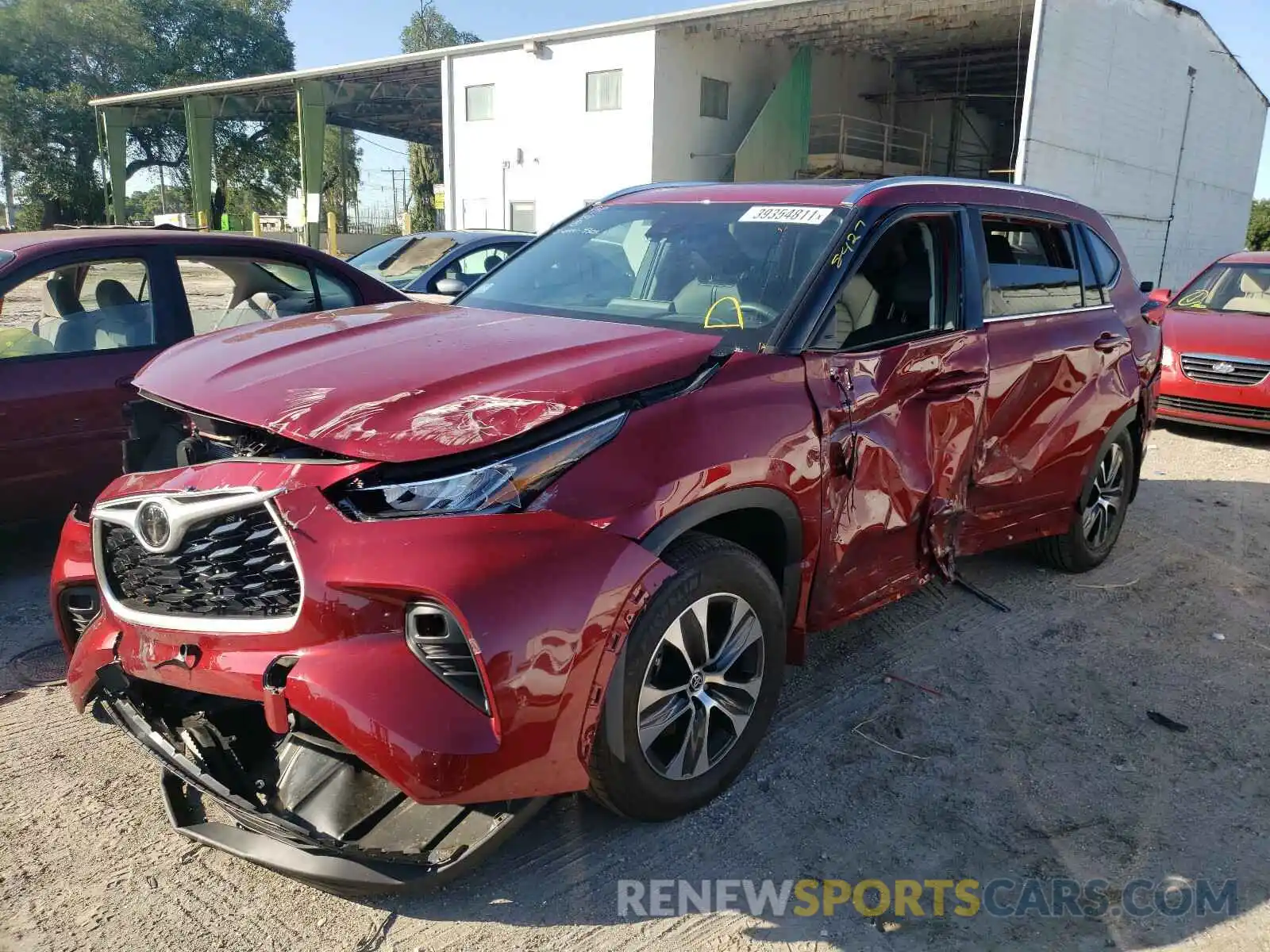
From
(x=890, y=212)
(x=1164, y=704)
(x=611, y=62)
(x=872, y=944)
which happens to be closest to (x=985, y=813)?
(x=872, y=944)

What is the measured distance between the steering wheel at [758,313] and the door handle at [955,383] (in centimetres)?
75

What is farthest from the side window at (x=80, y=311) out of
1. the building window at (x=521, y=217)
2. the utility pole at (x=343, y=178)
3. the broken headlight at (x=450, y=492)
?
the utility pole at (x=343, y=178)

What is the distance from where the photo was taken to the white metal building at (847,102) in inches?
794

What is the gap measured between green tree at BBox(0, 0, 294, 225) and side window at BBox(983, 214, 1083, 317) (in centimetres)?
4609

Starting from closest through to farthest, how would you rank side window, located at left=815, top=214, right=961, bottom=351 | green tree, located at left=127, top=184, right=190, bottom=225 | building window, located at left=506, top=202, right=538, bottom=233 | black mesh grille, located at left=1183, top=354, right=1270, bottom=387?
side window, located at left=815, top=214, right=961, bottom=351
black mesh grille, located at left=1183, top=354, right=1270, bottom=387
building window, located at left=506, top=202, right=538, bottom=233
green tree, located at left=127, top=184, right=190, bottom=225

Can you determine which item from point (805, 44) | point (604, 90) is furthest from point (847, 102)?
point (604, 90)

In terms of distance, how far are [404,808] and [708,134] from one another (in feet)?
77.6

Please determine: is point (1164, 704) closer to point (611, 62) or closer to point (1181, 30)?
point (611, 62)

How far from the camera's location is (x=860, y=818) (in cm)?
291

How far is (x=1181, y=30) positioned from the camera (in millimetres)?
23141

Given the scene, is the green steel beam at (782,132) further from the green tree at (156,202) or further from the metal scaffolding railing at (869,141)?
the green tree at (156,202)

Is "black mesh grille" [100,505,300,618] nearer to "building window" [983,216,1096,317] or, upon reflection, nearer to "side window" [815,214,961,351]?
"side window" [815,214,961,351]

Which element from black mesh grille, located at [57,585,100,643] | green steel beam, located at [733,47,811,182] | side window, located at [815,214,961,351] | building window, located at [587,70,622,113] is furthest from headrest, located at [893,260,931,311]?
building window, located at [587,70,622,113]

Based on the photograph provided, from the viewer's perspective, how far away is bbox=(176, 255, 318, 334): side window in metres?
5.08
